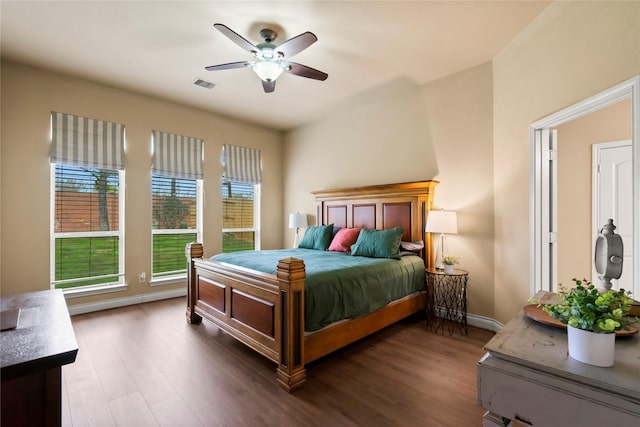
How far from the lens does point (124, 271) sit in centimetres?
403

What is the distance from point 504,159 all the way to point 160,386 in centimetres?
375

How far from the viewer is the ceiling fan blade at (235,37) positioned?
6.93ft

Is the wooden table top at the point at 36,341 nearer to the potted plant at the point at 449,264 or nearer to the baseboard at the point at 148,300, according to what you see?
the baseboard at the point at 148,300

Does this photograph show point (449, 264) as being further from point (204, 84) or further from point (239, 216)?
point (204, 84)

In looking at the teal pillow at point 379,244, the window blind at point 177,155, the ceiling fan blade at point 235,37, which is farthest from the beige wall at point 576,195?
the window blind at point 177,155

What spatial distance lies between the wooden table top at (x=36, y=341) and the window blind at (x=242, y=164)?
3886 millimetres

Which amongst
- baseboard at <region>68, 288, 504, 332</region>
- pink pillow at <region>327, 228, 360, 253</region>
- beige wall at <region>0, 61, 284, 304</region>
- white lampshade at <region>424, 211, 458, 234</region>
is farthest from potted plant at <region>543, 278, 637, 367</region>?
beige wall at <region>0, 61, 284, 304</region>

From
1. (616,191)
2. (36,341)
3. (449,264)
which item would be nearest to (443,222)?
(449,264)

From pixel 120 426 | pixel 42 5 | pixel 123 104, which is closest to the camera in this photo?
pixel 120 426

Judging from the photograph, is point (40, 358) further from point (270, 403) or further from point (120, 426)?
point (270, 403)

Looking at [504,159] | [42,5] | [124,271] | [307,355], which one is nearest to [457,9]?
[504,159]

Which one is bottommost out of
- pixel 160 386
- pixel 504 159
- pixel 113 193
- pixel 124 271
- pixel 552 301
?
pixel 160 386

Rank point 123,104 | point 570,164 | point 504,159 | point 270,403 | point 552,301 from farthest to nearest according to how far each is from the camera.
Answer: point 123,104 < point 570,164 < point 504,159 < point 270,403 < point 552,301

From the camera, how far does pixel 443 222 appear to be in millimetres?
3184
